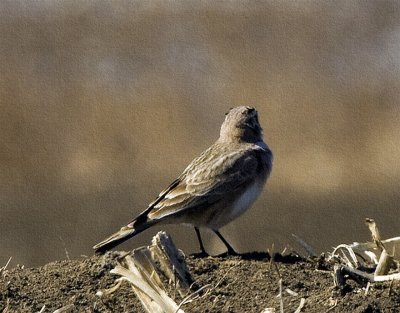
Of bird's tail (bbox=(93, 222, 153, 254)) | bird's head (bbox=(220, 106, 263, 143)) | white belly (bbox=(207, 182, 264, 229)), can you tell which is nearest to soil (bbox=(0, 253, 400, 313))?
bird's tail (bbox=(93, 222, 153, 254))

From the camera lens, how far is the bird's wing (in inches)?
313

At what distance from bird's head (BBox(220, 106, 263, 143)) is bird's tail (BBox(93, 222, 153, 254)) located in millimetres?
1550

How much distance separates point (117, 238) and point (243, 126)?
1.80 m

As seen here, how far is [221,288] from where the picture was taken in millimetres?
5867

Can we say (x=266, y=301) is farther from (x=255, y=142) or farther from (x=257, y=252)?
(x=255, y=142)

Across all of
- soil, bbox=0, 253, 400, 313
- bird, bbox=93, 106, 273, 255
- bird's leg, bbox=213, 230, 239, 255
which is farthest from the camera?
bird, bbox=93, 106, 273, 255

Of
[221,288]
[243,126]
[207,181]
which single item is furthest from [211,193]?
[221,288]

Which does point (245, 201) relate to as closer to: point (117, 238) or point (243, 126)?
point (243, 126)

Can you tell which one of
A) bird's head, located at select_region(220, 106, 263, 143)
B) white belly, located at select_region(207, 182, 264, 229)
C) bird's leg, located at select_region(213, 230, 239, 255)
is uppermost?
bird's head, located at select_region(220, 106, 263, 143)

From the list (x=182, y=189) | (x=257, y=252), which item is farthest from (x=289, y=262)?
(x=182, y=189)

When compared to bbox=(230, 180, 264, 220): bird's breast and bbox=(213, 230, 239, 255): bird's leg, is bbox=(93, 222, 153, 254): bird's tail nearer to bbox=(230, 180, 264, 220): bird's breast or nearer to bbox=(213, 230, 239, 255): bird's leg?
bbox=(213, 230, 239, 255): bird's leg

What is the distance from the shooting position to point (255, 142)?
8.96m

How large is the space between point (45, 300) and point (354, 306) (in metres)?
1.81

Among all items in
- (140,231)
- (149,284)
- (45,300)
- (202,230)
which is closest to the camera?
(149,284)
